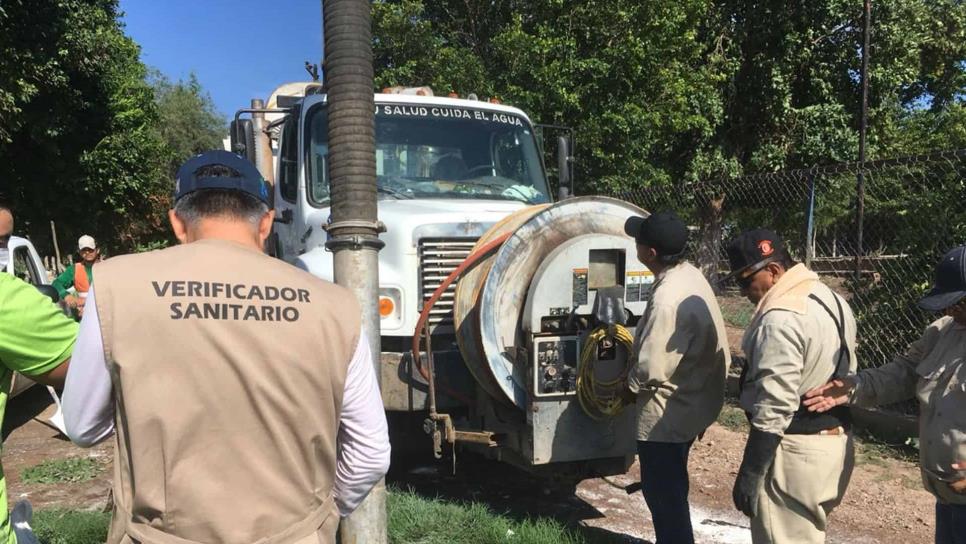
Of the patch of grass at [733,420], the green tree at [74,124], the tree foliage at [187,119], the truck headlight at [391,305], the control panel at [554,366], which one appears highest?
the tree foliage at [187,119]

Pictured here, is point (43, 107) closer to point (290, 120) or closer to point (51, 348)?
point (290, 120)

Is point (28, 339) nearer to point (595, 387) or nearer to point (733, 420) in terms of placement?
point (595, 387)

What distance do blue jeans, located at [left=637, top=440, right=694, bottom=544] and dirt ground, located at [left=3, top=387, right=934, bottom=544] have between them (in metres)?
0.70

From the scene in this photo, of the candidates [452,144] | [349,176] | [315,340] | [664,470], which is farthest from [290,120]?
[315,340]

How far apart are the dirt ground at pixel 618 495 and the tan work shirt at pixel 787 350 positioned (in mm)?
1684

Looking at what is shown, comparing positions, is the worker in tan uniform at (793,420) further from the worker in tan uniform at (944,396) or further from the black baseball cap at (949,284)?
the black baseball cap at (949,284)

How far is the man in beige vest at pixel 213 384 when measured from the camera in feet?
5.07

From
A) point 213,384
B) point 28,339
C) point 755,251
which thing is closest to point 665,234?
point 755,251

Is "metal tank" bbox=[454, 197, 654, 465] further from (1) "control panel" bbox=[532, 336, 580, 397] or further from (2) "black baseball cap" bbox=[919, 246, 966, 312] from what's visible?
(2) "black baseball cap" bbox=[919, 246, 966, 312]

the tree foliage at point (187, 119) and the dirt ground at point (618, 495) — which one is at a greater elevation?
the tree foliage at point (187, 119)

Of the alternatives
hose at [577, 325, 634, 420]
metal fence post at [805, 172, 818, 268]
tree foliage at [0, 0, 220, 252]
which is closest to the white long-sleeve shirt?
hose at [577, 325, 634, 420]

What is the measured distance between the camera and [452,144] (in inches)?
216

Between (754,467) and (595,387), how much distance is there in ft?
3.97

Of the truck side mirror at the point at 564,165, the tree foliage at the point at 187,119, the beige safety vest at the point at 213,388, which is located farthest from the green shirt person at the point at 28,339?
the tree foliage at the point at 187,119
